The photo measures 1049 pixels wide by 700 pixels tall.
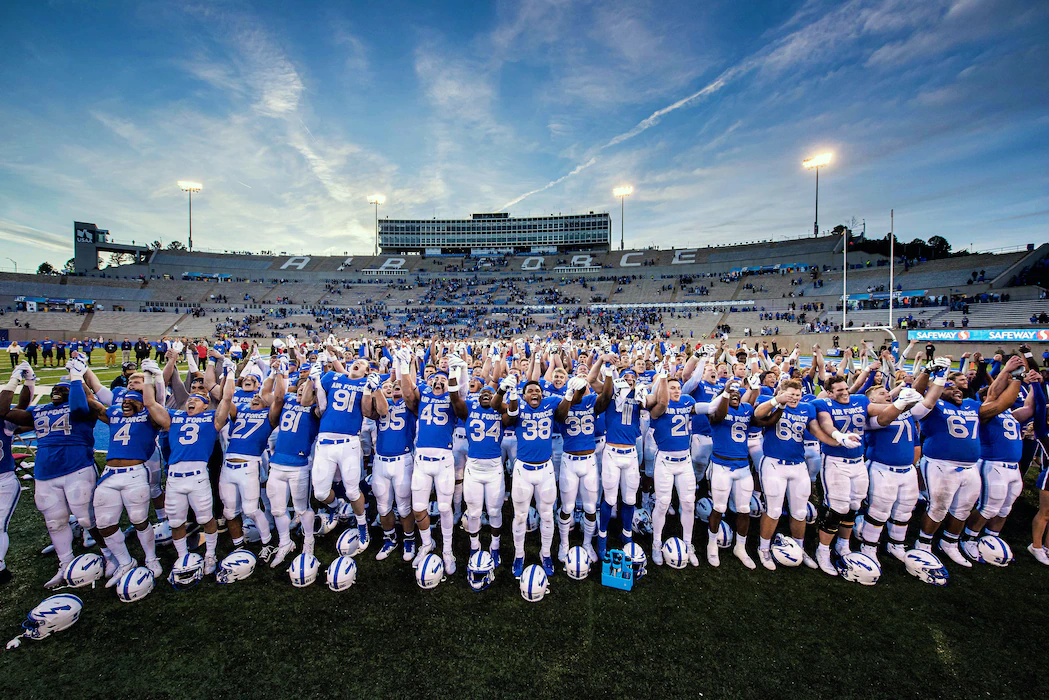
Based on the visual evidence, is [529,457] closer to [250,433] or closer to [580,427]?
[580,427]

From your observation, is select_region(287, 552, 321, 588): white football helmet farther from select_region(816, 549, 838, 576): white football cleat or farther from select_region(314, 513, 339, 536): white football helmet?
select_region(816, 549, 838, 576): white football cleat

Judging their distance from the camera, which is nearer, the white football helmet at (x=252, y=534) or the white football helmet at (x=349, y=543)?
the white football helmet at (x=349, y=543)

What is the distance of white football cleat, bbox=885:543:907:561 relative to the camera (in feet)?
18.7

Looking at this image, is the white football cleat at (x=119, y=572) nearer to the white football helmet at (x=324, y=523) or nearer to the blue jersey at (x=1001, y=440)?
the white football helmet at (x=324, y=523)

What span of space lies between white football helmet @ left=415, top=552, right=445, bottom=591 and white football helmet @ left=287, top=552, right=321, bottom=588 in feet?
3.92

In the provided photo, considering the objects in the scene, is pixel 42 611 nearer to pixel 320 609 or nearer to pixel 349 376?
pixel 320 609

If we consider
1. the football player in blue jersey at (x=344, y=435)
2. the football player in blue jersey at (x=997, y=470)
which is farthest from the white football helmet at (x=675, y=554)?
the football player in blue jersey at (x=344, y=435)

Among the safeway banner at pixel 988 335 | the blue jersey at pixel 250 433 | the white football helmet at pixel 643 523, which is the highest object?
the safeway banner at pixel 988 335

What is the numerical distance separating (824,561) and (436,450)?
5129 millimetres

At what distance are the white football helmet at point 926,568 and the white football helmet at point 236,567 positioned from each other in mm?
8083

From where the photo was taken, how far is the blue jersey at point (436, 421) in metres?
5.68

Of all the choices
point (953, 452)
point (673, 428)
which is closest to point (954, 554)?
point (953, 452)

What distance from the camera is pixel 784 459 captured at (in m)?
5.60

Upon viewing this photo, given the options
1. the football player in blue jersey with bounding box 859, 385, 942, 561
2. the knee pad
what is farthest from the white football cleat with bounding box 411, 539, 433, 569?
the football player in blue jersey with bounding box 859, 385, 942, 561
